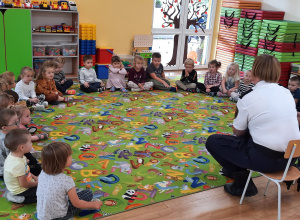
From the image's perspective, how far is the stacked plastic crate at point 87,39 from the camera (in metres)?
6.40

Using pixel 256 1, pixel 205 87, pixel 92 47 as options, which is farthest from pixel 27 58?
pixel 256 1

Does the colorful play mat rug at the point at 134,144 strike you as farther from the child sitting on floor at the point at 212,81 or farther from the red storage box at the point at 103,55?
the red storage box at the point at 103,55

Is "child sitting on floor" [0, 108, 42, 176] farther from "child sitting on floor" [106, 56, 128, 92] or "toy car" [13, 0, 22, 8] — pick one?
"toy car" [13, 0, 22, 8]

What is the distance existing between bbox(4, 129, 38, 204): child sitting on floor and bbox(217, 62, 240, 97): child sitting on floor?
4.24 m

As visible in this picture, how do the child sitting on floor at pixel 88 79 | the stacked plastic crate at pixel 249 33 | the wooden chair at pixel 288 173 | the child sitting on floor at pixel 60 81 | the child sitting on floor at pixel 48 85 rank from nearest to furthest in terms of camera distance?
the wooden chair at pixel 288 173, the child sitting on floor at pixel 48 85, the child sitting on floor at pixel 60 81, the child sitting on floor at pixel 88 79, the stacked plastic crate at pixel 249 33

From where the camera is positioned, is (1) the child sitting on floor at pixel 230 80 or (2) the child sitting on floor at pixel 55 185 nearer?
(2) the child sitting on floor at pixel 55 185

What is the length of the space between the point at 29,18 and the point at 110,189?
160 inches

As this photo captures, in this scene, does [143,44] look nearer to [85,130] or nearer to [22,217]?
[85,130]

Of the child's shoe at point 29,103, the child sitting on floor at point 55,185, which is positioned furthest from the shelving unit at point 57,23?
the child sitting on floor at point 55,185

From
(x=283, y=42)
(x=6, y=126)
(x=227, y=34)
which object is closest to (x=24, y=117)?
(x=6, y=126)

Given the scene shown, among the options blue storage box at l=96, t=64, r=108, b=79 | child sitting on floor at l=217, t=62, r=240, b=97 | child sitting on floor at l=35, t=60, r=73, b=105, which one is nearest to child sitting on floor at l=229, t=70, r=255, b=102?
child sitting on floor at l=217, t=62, r=240, b=97

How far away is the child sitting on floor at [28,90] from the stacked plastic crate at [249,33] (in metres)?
4.69

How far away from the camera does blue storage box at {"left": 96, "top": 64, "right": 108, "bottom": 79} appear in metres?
6.66

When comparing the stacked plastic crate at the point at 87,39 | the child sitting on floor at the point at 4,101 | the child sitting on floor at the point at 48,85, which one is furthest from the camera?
the stacked plastic crate at the point at 87,39
